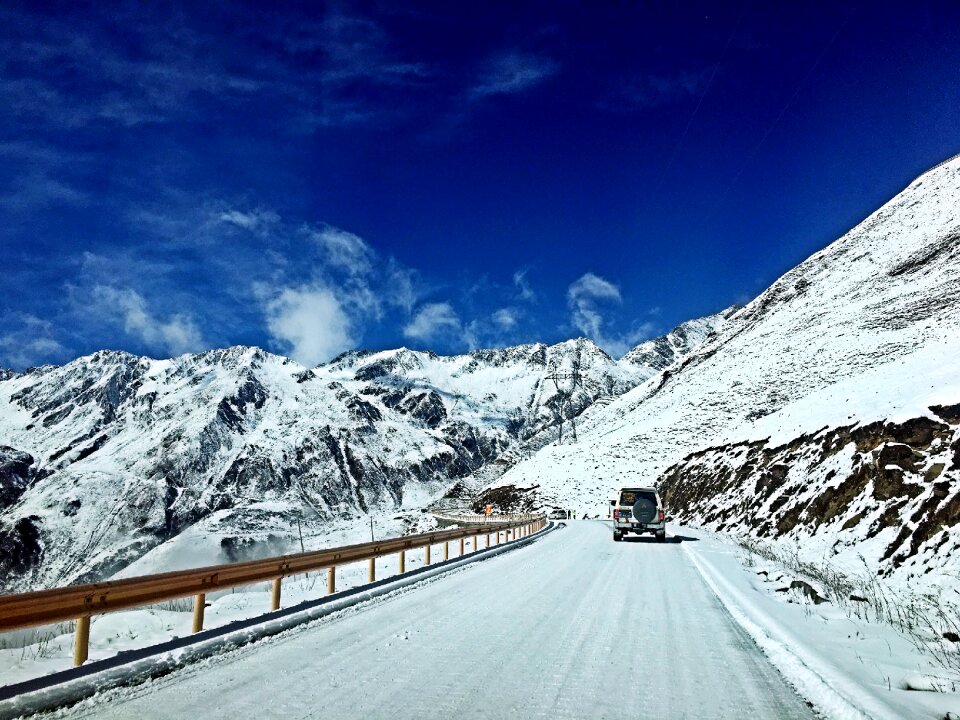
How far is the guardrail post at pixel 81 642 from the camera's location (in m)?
6.66

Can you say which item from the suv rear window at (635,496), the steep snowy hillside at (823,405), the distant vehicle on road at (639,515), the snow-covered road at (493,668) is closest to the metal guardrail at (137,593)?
the snow-covered road at (493,668)

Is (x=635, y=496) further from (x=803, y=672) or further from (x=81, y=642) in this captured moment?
(x=81, y=642)

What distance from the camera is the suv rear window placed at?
26.1 meters

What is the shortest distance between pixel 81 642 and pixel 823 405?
35522 millimetres

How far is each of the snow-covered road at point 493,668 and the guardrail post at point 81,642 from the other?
1188 mm

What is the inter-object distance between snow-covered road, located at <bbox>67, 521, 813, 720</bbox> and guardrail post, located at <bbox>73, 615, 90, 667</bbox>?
119 centimetres

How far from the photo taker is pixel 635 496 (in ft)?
86.0

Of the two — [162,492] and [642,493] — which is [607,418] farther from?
[162,492]

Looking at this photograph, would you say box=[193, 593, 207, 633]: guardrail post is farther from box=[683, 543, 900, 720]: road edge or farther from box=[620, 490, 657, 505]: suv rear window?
box=[620, 490, 657, 505]: suv rear window

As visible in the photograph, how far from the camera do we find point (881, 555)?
1433 cm

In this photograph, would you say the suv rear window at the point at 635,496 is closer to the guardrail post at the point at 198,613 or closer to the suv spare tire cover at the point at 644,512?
the suv spare tire cover at the point at 644,512

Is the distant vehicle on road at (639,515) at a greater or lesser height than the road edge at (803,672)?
greater

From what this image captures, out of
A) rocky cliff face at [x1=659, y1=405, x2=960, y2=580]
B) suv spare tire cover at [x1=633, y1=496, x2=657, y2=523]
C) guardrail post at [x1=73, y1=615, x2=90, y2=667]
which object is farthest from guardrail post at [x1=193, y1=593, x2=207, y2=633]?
suv spare tire cover at [x1=633, y1=496, x2=657, y2=523]

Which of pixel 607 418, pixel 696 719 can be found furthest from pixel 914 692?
pixel 607 418
